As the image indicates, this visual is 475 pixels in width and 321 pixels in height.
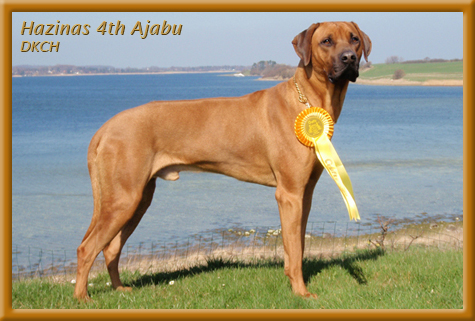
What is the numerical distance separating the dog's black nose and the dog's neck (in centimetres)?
34

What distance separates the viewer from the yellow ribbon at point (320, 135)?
3924 mm

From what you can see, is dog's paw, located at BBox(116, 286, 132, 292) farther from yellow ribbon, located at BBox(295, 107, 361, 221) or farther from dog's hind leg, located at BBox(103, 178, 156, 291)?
yellow ribbon, located at BBox(295, 107, 361, 221)

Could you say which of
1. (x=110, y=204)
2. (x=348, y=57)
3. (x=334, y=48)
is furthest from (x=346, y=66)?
(x=110, y=204)

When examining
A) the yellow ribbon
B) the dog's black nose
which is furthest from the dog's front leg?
the dog's black nose

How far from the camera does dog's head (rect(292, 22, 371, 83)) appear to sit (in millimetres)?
3723

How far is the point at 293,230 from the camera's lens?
3998 mm

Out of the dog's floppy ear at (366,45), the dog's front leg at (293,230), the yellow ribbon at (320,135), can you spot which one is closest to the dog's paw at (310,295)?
the dog's front leg at (293,230)

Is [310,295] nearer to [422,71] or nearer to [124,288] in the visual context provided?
[124,288]

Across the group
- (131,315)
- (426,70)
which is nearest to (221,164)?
(131,315)

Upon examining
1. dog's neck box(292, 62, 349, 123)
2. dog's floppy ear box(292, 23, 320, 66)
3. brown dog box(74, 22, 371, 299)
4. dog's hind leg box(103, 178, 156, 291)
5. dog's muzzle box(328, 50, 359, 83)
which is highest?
dog's floppy ear box(292, 23, 320, 66)

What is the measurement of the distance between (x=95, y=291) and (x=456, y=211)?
700 centimetres

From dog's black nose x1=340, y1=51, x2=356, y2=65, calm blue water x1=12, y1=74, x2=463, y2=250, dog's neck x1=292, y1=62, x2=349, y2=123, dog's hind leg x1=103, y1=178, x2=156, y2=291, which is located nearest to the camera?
dog's black nose x1=340, y1=51, x2=356, y2=65

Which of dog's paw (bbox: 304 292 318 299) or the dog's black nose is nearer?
the dog's black nose

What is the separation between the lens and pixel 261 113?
13.6 ft
